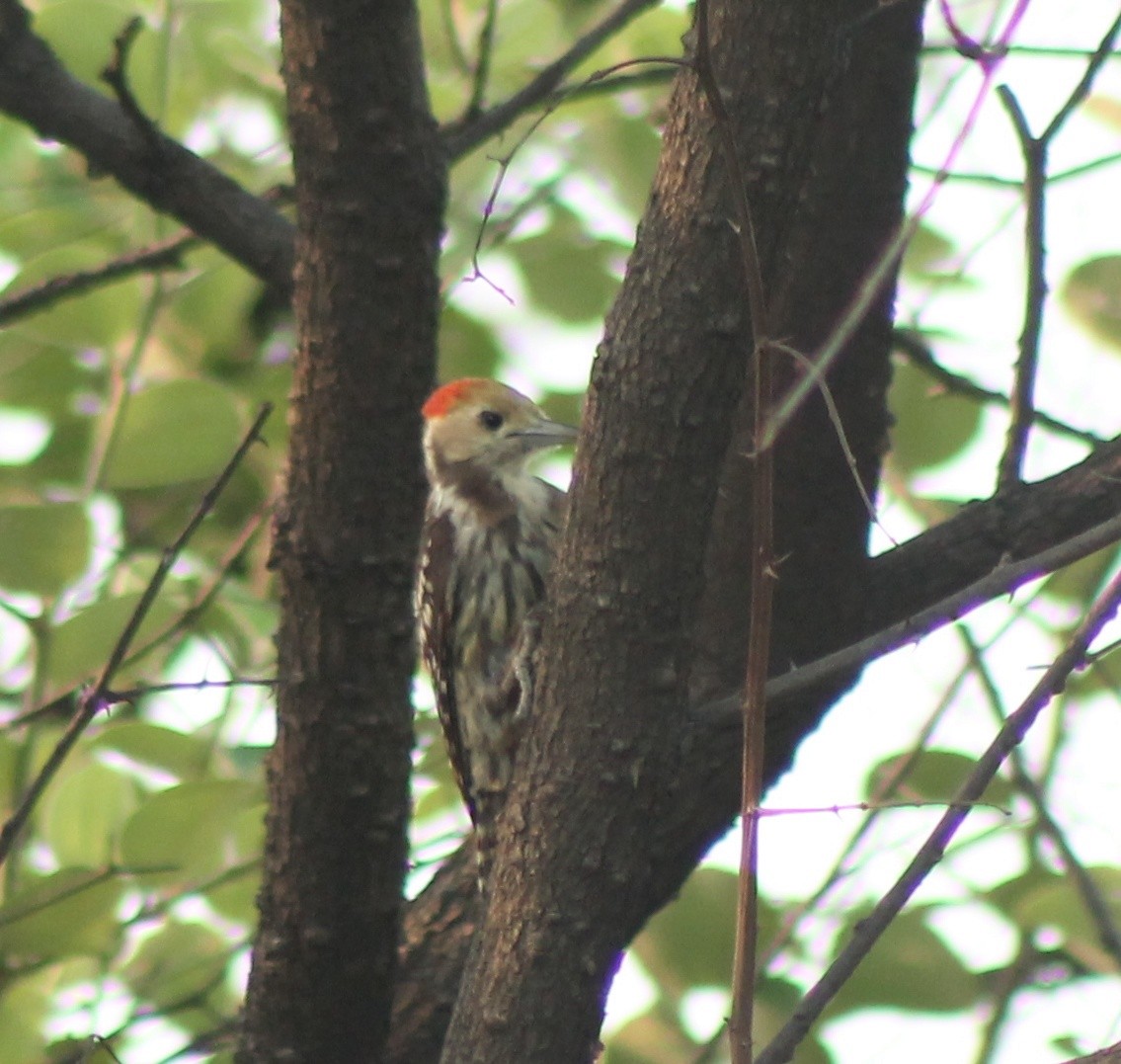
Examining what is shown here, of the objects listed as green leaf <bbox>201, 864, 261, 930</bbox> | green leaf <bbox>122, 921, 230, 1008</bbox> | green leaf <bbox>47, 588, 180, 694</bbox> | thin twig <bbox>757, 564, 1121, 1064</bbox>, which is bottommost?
thin twig <bbox>757, 564, 1121, 1064</bbox>

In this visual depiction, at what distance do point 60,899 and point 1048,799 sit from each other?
2006mm

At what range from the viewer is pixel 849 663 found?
2.31 metres

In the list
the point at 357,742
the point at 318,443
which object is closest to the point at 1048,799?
the point at 357,742

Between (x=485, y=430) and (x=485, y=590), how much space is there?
0.52 metres

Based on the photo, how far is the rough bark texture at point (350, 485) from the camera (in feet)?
9.25

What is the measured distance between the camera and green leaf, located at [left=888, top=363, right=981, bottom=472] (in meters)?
3.81

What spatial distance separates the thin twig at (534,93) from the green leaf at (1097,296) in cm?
110

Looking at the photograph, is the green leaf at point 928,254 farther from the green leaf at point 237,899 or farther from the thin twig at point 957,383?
the green leaf at point 237,899

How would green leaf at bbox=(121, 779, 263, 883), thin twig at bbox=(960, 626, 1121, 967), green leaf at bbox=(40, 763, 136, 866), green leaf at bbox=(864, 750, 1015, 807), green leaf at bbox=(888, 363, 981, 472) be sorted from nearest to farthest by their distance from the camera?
thin twig at bbox=(960, 626, 1121, 967) < green leaf at bbox=(121, 779, 263, 883) < green leaf at bbox=(40, 763, 136, 866) < green leaf at bbox=(864, 750, 1015, 807) < green leaf at bbox=(888, 363, 981, 472)

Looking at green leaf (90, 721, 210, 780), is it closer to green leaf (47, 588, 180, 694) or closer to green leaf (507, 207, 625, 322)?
green leaf (47, 588, 180, 694)

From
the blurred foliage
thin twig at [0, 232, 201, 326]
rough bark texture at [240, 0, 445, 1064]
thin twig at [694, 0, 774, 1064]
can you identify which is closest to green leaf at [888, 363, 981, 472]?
the blurred foliage

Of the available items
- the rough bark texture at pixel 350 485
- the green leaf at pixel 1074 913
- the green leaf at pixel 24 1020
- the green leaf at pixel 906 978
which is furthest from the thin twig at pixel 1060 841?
the green leaf at pixel 24 1020

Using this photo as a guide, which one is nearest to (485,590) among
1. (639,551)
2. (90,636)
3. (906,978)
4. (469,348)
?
(469,348)

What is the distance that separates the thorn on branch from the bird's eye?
1.25 meters
